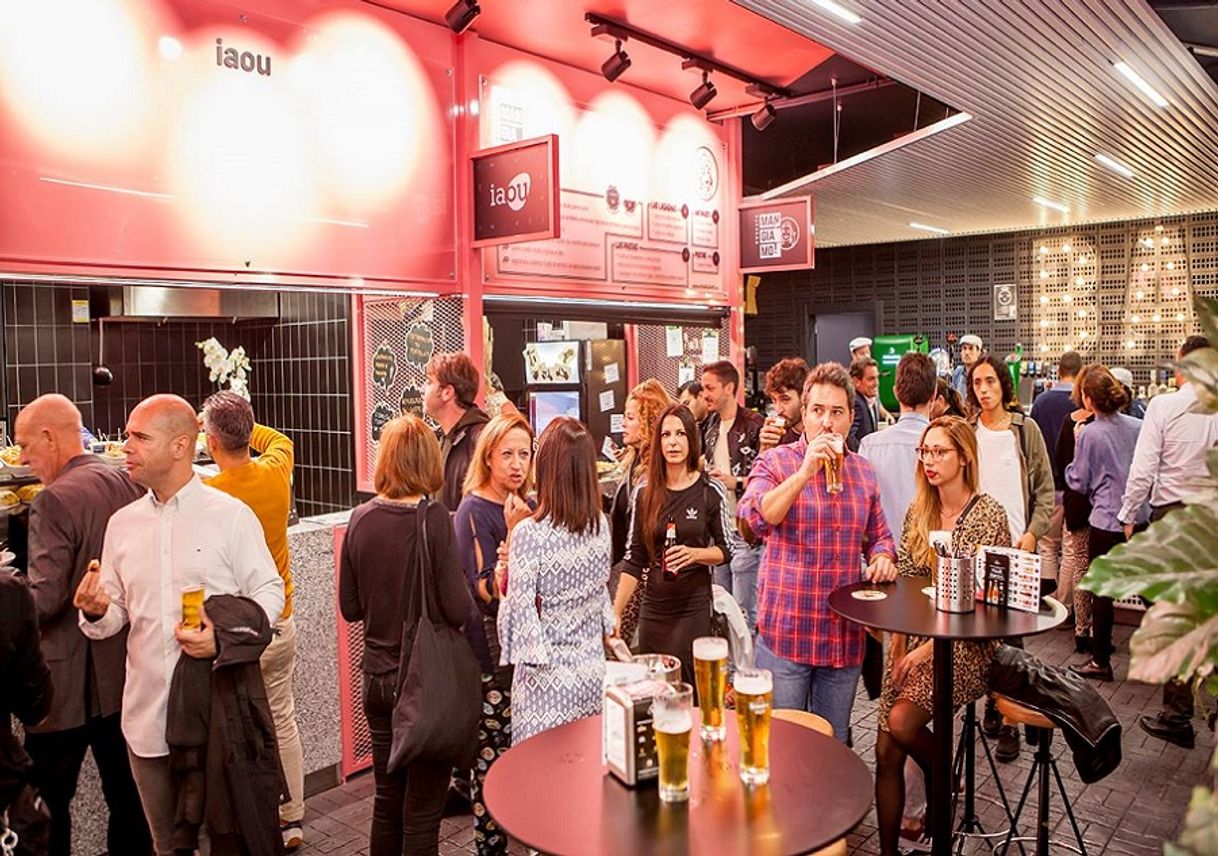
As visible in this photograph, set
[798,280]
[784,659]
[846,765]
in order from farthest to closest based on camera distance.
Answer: [798,280]
[784,659]
[846,765]

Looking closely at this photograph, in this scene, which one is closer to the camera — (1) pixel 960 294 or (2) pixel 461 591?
(2) pixel 461 591

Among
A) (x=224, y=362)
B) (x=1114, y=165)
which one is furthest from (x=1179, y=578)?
(x=1114, y=165)

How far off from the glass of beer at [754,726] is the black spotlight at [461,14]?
3.72 m

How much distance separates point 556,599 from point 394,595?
553 mm

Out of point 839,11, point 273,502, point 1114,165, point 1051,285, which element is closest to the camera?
point 273,502

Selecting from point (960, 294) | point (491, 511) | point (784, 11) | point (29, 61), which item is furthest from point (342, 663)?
point (960, 294)

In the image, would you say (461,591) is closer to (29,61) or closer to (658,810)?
(658,810)

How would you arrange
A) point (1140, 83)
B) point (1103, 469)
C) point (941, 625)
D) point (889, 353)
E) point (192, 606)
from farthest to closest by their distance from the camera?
point (889, 353)
point (1140, 83)
point (1103, 469)
point (941, 625)
point (192, 606)

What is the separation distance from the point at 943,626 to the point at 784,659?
27.0 inches

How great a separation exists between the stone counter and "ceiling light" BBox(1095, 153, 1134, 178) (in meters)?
7.73

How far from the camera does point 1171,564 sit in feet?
3.16

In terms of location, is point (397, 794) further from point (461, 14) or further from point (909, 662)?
point (461, 14)

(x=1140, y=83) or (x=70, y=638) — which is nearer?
(x=70, y=638)

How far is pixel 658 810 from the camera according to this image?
1902mm
